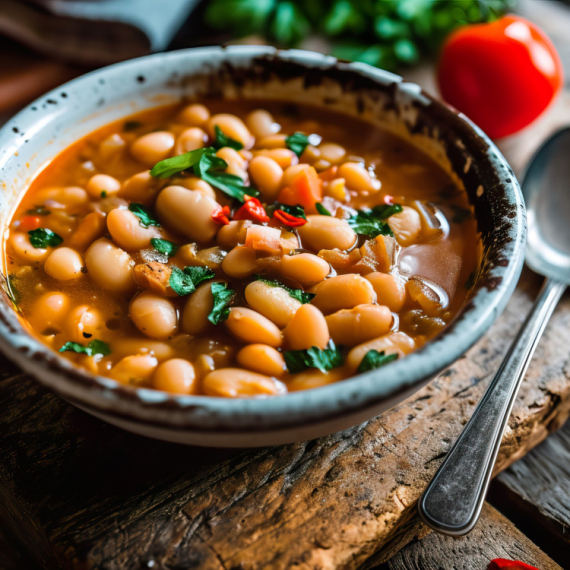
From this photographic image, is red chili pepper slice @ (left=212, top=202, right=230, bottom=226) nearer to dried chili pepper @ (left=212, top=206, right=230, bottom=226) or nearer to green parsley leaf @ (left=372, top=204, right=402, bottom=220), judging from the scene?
dried chili pepper @ (left=212, top=206, right=230, bottom=226)

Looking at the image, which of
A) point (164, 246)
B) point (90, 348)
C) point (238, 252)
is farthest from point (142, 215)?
point (90, 348)

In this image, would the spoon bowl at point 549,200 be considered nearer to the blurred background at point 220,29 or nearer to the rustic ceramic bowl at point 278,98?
the rustic ceramic bowl at point 278,98

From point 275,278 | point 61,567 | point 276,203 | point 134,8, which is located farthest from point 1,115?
point 61,567

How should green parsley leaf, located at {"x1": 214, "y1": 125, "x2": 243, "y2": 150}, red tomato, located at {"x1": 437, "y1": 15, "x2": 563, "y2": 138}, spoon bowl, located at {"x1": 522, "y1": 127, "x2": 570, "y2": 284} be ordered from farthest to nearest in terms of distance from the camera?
red tomato, located at {"x1": 437, "y1": 15, "x2": 563, "y2": 138} → spoon bowl, located at {"x1": 522, "y1": 127, "x2": 570, "y2": 284} → green parsley leaf, located at {"x1": 214, "y1": 125, "x2": 243, "y2": 150}

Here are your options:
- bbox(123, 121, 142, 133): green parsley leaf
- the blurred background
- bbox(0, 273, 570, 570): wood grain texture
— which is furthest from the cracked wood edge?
the blurred background

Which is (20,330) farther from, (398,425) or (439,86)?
(439,86)

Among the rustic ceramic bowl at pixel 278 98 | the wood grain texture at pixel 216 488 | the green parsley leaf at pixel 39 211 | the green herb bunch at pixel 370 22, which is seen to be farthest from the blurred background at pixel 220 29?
the wood grain texture at pixel 216 488

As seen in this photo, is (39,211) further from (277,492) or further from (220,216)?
(277,492)
